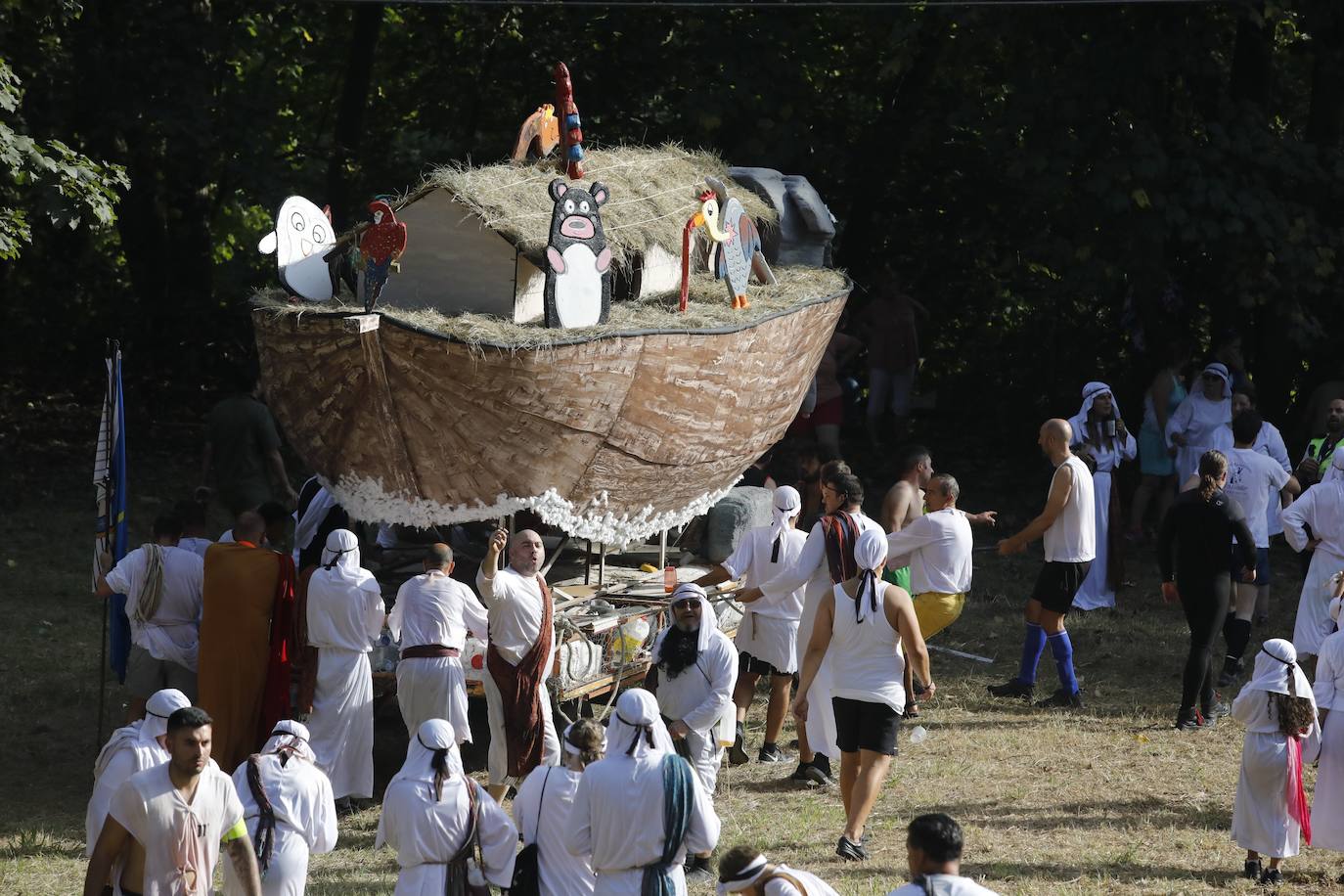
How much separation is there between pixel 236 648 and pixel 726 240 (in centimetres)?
423

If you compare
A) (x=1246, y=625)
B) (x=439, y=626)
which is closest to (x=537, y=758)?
(x=439, y=626)

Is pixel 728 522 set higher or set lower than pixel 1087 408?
lower

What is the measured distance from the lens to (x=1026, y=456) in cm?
1706

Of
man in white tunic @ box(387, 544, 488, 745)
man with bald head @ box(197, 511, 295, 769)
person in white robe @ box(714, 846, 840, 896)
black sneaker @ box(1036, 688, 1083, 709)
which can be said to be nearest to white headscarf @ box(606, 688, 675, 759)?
person in white robe @ box(714, 846, 840, 896)

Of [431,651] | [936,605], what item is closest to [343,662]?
[431,651]

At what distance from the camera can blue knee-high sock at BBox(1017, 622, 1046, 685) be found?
1045cm

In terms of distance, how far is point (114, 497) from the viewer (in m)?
9.27

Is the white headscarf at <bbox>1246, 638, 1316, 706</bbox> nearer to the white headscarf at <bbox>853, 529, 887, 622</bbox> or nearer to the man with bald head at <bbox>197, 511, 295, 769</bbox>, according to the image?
the white headscarf at <bbox>853, 529, 887, 622</bbox>

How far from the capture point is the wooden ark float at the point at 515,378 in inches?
350

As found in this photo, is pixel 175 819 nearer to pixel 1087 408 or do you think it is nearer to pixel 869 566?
pixel 869 566

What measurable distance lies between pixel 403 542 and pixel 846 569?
4.42 meters

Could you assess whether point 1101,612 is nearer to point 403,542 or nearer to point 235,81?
point 403,542

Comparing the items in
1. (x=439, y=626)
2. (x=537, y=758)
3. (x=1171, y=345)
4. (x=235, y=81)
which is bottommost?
(x=537, y=758)

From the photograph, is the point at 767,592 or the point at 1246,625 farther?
the point at 1246,625
